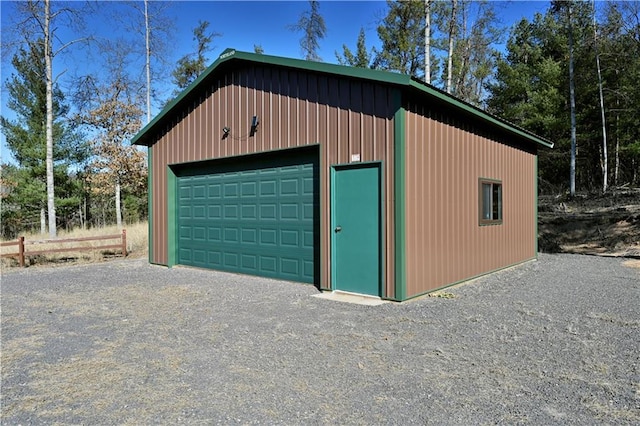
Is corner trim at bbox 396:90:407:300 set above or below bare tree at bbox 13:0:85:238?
below

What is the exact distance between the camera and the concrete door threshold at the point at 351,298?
6012mm

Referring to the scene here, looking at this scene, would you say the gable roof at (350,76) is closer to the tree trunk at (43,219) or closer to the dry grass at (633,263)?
the dry grass at (633,263)

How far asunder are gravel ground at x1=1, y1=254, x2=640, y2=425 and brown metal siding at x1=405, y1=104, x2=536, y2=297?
60 cm

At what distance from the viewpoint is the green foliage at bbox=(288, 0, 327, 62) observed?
67.3ft

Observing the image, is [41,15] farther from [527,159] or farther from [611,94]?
[611,94]

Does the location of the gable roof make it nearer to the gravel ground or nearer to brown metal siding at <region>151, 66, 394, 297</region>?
brown metal siding at <region>151, 66, 394, 297</region>

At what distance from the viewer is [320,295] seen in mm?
6523

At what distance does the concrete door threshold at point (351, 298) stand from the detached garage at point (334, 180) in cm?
9

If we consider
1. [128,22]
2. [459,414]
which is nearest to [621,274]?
[459,414]

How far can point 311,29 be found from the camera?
20.8 m

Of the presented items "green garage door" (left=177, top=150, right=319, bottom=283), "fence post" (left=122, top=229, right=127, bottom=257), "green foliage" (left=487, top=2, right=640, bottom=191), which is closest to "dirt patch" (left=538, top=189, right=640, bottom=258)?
"green foliage" (left=487, top=2, right=640, bottom=191)

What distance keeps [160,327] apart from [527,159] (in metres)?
9.18

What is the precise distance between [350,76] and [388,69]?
15908 millimetres

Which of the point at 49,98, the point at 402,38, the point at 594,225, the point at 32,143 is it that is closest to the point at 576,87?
the point at 402,38
